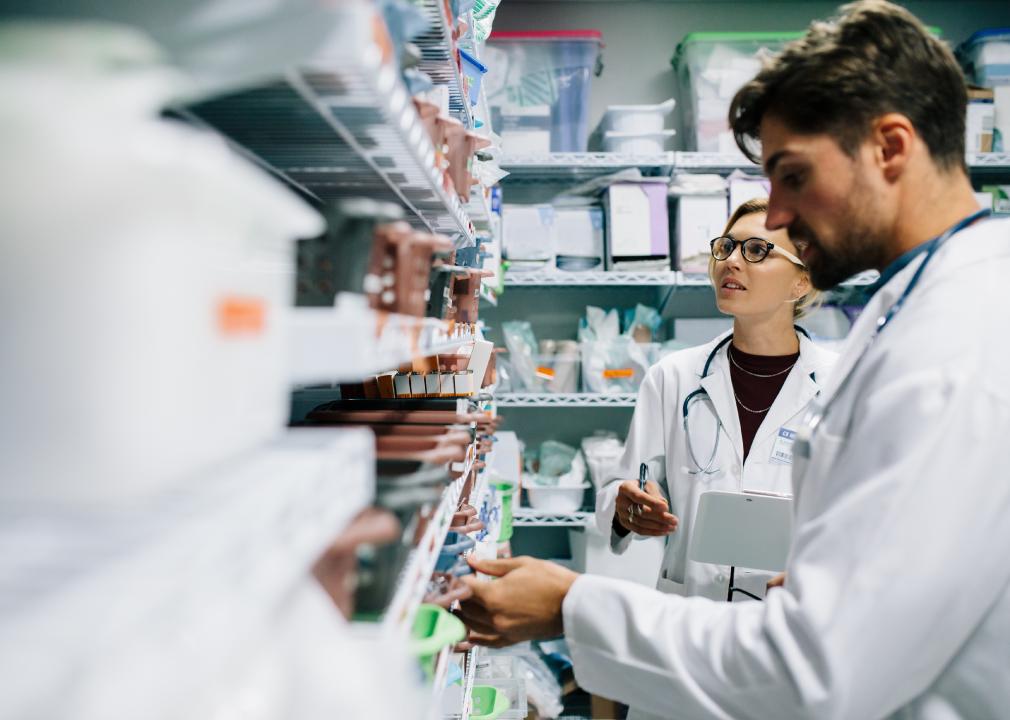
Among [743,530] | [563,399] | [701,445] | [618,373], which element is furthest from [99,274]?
[618,373]

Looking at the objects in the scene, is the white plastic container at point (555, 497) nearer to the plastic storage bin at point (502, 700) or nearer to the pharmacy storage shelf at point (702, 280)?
the plastic storage bin at point (502, 700)

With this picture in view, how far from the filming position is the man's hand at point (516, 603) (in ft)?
4.08

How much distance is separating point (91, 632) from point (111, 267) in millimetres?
200

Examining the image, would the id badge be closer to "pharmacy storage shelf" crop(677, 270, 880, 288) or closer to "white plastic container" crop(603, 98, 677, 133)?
"pharmacy storage shelf" crop(677, 270, 880, 288)

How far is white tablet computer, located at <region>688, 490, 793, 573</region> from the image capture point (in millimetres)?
1814

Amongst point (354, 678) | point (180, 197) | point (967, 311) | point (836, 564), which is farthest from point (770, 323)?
point (180, 197)

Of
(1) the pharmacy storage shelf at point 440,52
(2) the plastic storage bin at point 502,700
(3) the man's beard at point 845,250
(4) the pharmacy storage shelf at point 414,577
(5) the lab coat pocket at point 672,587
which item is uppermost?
(1) the pharmacy storage shelf at point 440,52

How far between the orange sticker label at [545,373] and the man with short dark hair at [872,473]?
1.93m

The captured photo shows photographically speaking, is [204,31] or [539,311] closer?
[204,31]

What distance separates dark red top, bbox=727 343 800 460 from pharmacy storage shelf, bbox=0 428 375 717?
182 centimetres

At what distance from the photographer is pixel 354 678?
614mm

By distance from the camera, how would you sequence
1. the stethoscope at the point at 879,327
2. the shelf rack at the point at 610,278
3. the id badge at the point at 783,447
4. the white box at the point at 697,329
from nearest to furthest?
the stethoscope at the point at 879,327 → the id badge at the point at 783,447 → the shelf rack at the point at 610,278 → the white box at the point at 697,329

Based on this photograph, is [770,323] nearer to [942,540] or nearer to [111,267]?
[942,540]

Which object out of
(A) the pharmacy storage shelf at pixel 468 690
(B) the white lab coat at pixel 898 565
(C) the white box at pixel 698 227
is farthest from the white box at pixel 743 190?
(A) the pharmacy storage shelf at pixel 468 690
